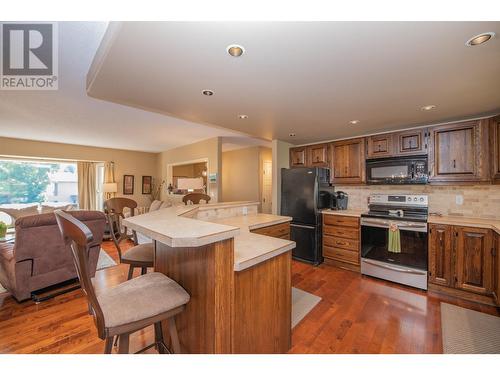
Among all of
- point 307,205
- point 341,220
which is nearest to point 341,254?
point 341,220

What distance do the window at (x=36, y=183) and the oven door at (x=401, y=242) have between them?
7.13 m

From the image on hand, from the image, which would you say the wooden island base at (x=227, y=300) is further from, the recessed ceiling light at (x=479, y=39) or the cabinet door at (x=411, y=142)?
the cabinet door at (x=411, y=142)

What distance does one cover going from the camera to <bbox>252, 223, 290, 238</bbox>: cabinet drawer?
2.33 m

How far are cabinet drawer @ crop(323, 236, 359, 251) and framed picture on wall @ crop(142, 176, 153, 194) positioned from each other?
579 cm

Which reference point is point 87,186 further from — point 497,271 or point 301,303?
point 497,271

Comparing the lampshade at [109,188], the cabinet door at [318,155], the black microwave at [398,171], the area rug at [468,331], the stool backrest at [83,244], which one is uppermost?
the cabinet door at [318,155]

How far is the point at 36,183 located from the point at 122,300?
21.7ft

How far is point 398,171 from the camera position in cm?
291

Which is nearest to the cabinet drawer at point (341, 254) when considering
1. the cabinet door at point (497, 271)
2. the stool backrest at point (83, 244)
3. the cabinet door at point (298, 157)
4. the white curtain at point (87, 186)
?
the cabinet door at point (497, 271)

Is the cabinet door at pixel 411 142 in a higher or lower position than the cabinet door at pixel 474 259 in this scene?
higher

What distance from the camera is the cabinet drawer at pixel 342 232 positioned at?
304cm

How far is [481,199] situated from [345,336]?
2592 mm

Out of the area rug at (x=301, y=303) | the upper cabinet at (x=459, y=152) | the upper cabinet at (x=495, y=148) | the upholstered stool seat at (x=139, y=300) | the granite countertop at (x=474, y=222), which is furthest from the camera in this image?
the upper cabinet at (x=459, y=152)
